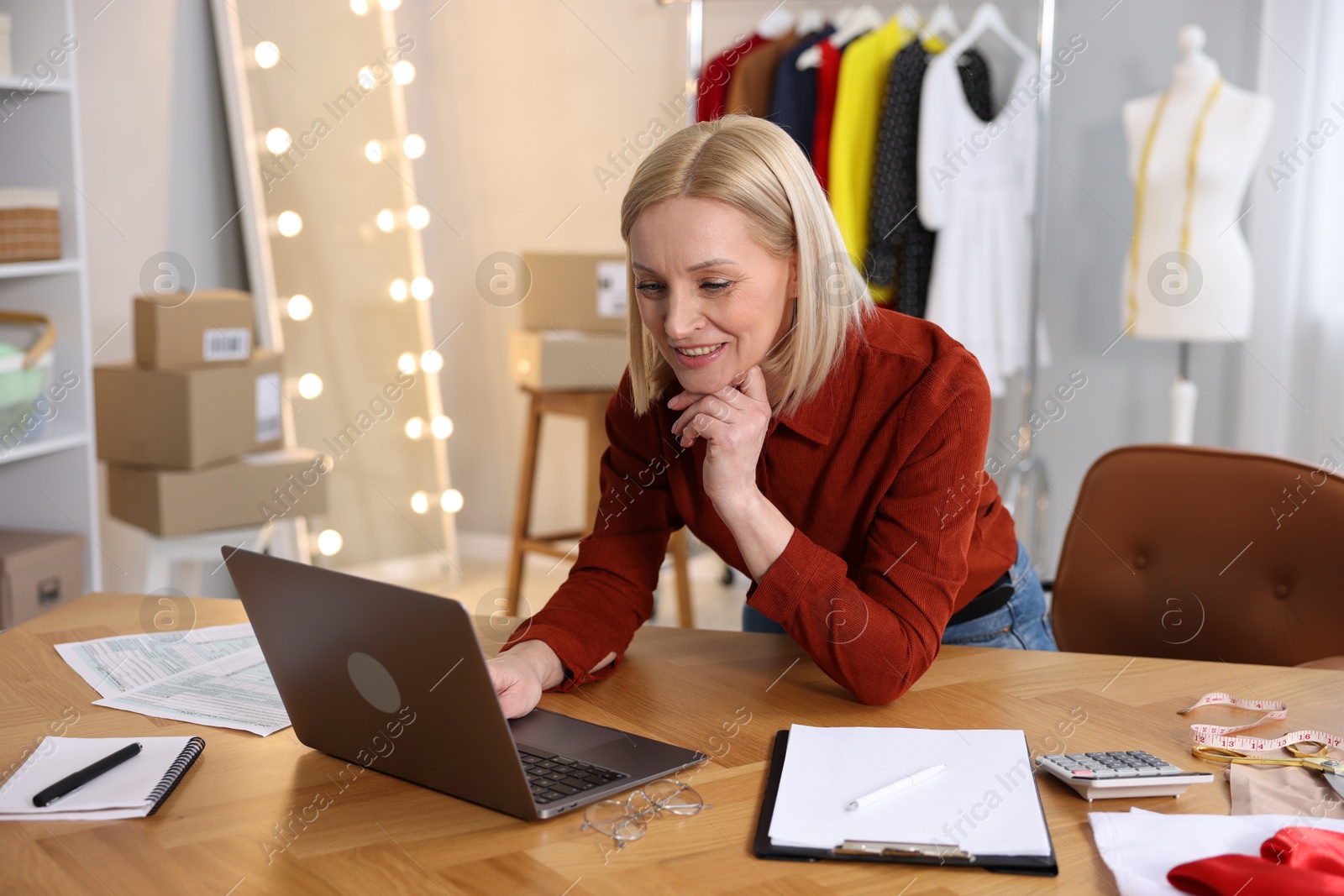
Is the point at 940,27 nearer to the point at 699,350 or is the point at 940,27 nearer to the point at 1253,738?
the point at 699,350

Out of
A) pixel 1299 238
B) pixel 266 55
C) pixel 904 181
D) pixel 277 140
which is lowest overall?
pixel 1299 238

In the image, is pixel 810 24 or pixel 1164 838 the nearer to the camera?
pixel 1164 838

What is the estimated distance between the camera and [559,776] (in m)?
0.97

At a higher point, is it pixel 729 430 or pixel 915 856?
pixel 729 430

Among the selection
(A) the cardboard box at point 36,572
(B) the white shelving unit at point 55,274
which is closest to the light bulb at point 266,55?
(B) the white shelving unit at point 55,274

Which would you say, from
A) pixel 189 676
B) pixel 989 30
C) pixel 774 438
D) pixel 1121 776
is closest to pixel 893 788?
pixel 1121 776

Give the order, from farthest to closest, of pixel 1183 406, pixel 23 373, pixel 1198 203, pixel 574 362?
pixel 574 362 < pixel 1183 406 < pixel 1198 203 < pixel 23 373

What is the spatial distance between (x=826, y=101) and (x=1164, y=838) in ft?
8.90

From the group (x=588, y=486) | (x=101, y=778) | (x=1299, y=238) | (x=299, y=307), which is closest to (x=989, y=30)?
(x=1299, y=238)

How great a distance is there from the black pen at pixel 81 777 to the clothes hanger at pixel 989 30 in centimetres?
278

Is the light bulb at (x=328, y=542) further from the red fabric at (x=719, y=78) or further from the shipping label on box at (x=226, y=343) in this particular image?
the red fabric at (x=719, y=78)

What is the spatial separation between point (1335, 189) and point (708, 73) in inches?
68.4

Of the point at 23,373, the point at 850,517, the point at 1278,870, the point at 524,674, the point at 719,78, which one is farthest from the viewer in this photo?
the point at 719,78

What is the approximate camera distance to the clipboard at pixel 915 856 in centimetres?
82
